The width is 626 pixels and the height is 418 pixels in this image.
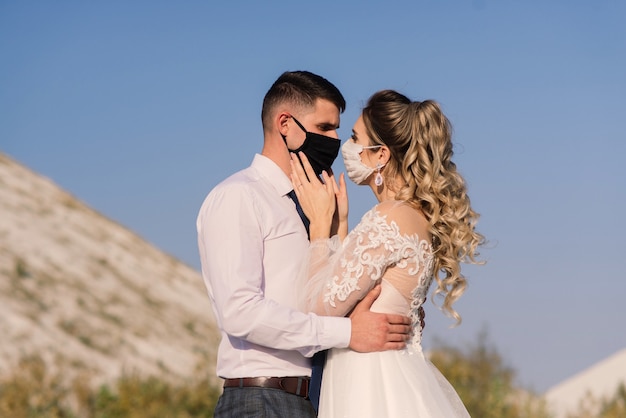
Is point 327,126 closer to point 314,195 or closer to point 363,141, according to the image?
point 363,141

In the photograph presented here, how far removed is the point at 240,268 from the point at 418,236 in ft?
3.57

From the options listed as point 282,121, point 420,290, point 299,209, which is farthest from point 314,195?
point 420,290

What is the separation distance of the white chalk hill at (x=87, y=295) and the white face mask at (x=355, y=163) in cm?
1484

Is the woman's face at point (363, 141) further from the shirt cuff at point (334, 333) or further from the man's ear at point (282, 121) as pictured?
the shirt cuff at point (334, 333)

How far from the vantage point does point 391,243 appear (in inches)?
213

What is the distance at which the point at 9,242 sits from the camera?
1118 inches

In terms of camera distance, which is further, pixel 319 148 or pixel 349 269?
pixel 319 148

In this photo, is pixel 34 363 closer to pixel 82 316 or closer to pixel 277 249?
pixel 82 316

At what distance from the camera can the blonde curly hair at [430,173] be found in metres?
5.57

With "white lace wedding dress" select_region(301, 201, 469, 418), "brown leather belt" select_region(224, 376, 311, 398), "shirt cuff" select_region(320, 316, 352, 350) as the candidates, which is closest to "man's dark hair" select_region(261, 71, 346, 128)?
"white lace wedding dress" select_region(301, 201, 469, 418)

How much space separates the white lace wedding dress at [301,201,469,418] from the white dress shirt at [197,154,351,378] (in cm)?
14

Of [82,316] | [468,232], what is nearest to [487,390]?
[468,232]

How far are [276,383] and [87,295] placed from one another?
941 inches

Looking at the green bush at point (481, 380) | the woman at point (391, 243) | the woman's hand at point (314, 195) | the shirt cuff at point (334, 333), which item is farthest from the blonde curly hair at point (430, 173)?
the green bush at point (481, 380)
